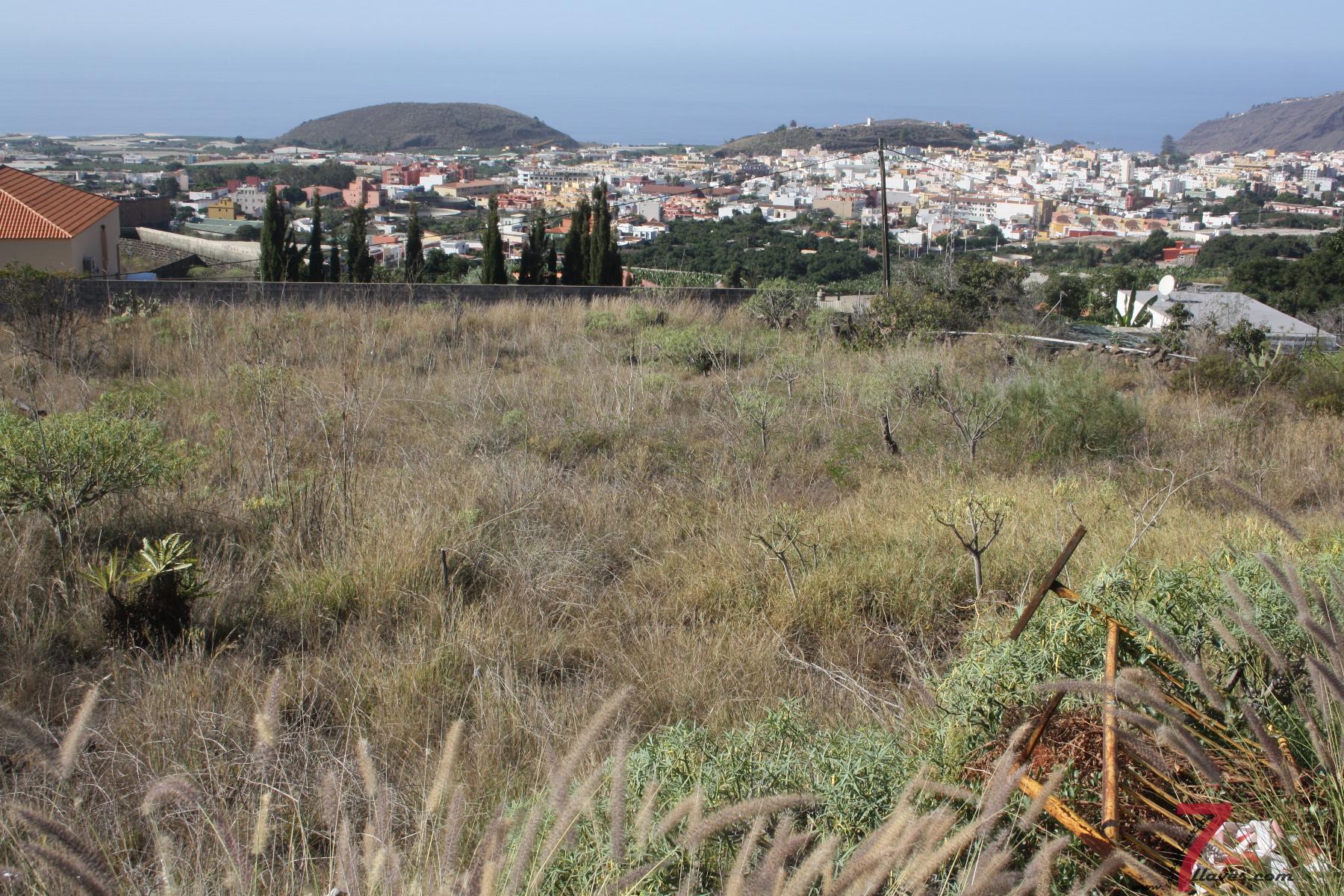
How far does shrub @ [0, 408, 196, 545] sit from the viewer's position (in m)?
4.08

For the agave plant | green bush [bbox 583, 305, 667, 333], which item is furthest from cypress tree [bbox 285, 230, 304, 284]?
the agave plant

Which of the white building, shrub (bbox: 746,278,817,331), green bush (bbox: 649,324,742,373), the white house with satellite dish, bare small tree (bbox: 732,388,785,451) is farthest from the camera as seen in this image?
the white house with satellite dish

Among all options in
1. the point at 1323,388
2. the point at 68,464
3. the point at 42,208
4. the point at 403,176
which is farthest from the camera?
the point at 403,176

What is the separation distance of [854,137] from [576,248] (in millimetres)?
93783

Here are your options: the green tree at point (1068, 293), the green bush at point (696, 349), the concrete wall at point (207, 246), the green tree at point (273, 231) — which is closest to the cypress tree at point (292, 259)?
the green tree at point (273, 231)

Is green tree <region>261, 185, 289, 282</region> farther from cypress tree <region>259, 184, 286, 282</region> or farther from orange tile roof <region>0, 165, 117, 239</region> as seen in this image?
orange tile roof <region>0, 165, 117, 239</region>

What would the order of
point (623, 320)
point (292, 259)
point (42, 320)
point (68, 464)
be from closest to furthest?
point (68, 464), point (42, 320), point (623, 320), point (292, 259)

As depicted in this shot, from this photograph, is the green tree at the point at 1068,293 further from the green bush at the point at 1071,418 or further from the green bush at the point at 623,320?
the green bush at the point at 1071,418

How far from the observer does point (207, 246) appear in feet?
116

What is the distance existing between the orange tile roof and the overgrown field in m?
21.0

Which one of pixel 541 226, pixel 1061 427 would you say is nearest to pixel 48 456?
pixel 1061 427

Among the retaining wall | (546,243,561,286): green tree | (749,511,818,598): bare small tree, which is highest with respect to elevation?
(546,243,561,286): green tree

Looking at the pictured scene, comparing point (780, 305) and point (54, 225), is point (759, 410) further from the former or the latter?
point (54, 225)

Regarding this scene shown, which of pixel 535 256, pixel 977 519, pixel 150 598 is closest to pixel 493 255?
pixel 535 256
